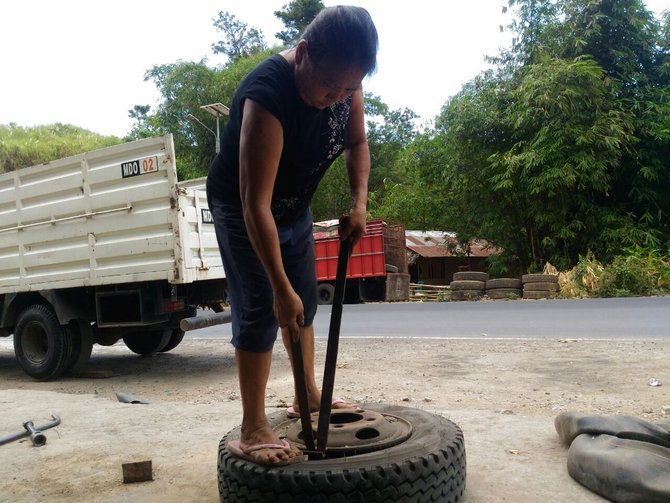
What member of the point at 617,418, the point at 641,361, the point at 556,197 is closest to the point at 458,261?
the point at 556,197

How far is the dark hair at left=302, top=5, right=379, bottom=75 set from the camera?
6.66ft

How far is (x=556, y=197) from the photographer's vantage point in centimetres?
1730

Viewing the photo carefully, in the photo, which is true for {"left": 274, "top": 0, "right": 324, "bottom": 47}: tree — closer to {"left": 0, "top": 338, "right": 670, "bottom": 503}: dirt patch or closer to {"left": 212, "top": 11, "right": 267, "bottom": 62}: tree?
{"left": 212, "top": 11, "right": 267, "bottom": 62}: tree

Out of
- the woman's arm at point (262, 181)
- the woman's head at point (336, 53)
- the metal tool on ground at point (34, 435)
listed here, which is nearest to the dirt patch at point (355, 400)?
the metal tool on ground at point (34, 435)

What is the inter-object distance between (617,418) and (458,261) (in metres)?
22.1

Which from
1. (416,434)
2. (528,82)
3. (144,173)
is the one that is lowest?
(416,434)

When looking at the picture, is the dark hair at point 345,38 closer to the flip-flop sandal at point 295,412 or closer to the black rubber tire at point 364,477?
the black rubber tire at point 364,477

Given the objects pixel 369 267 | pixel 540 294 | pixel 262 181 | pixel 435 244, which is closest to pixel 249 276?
pixel 262 181

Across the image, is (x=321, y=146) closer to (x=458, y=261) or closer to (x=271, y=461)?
(x=271, y=461)

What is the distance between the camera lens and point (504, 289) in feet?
49.4

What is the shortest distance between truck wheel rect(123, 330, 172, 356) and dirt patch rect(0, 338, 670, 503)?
15 centimetres

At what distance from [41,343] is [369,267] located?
10556mm

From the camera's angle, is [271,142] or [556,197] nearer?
[271,142]

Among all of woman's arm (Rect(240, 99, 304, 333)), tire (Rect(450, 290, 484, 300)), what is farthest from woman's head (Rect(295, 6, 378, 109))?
tire (Rect(450, 290, 484, 300))
